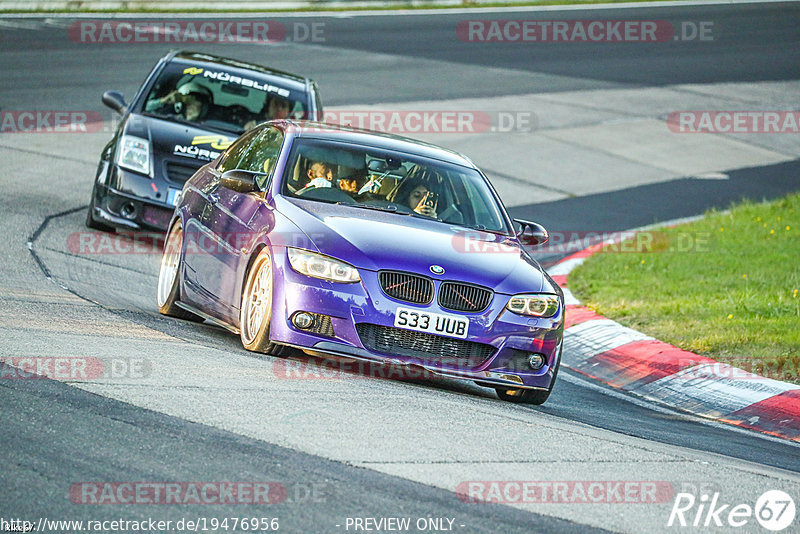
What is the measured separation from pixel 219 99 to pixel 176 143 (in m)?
1.05

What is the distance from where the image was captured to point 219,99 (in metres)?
13.0

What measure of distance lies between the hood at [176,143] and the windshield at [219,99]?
12.6 inches

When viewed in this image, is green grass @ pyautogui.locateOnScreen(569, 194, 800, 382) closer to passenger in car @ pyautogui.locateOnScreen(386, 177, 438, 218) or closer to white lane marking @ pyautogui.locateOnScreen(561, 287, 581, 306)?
white lane marking @ pyautogui.locateOnScreen(561, 287, 581, 306)

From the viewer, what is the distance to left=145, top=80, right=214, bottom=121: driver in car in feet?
42.0

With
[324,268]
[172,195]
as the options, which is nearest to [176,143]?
[172,195]

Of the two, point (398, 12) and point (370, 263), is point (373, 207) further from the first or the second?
point (398, 12)

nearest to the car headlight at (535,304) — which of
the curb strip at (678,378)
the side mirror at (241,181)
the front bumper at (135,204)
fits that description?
the curb strip at (678,378)

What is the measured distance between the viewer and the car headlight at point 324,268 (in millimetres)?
7191

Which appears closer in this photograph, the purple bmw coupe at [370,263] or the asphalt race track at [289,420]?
the asphalt race track at [289,420]

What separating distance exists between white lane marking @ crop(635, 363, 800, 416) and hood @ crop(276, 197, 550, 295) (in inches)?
63.0

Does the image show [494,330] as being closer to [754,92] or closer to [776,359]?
[776,359]

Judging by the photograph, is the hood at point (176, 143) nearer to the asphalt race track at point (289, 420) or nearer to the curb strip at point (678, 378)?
the asphalt race track at point (289, 420)

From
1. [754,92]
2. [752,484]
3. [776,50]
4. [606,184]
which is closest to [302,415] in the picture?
[752,484]

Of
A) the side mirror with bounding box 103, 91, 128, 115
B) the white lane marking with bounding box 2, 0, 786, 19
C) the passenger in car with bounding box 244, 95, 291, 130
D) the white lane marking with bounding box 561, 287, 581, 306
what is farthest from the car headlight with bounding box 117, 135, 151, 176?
the white lane marking with bounding box 2, 0, 786, 19
